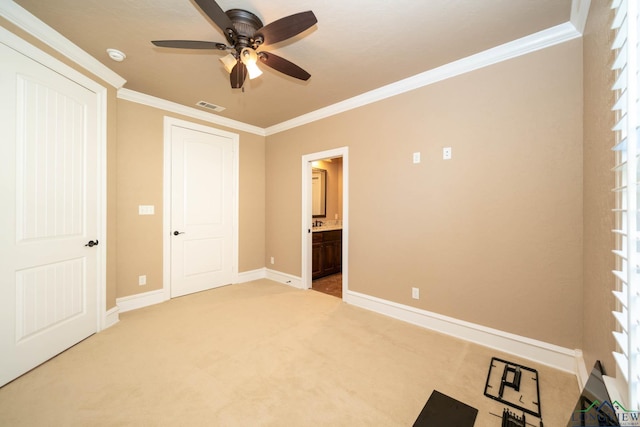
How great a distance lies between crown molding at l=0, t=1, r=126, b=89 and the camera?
1.79 metres

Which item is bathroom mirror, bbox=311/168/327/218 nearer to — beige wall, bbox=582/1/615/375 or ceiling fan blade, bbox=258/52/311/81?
ceiling fan blade, bbox=258/52/311/81

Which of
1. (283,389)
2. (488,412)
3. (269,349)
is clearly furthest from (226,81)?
(488,412)

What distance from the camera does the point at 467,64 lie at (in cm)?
239

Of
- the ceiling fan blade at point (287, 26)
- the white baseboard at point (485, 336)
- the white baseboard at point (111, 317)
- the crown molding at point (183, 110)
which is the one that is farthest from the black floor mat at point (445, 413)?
the crown molding at point (183, 110)

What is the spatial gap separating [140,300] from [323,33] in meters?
3.74

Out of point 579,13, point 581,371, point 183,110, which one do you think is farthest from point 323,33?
point 581,371

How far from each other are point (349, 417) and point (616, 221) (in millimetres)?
1797

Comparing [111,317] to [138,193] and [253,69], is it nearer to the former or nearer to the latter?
[138,193]

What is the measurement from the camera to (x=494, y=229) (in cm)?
229

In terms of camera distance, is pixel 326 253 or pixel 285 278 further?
pixel 326 253

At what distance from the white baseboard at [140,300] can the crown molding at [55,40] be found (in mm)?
2552

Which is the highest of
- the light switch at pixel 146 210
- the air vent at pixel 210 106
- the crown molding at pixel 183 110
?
the air vent at pixel 210 106

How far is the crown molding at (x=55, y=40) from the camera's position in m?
1.79

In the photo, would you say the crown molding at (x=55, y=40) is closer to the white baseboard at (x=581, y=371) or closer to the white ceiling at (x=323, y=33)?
the white ceiling at (x=323, y=33)
